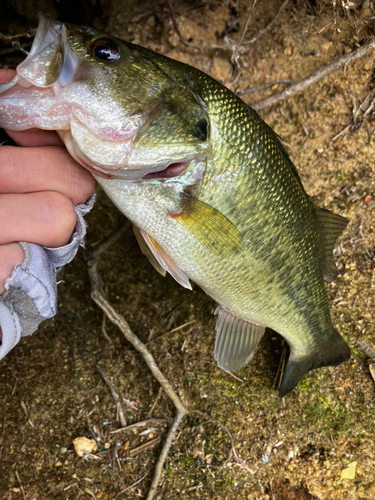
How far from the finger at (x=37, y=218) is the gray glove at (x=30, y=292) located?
0.04 m

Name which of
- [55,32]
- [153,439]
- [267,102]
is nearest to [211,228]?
[55,32]

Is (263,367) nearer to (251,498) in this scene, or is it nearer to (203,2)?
(251,498)

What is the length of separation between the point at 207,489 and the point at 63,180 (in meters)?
1.98

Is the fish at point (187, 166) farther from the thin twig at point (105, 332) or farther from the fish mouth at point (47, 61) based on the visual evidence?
the thin twig at point (105, 332)

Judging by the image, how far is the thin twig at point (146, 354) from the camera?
90.4 inches

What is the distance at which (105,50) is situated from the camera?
53.4 inches

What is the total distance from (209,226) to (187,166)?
27 centimetres

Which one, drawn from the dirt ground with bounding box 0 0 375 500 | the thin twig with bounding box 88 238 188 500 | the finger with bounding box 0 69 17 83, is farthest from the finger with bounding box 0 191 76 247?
Result: the dirt ground with bounding box 0 0 375 500

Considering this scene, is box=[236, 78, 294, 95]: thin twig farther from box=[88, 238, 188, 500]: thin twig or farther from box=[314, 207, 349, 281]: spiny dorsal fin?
box=[88, 238, 188, 500]: thin twig

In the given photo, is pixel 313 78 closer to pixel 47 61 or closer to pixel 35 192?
pixel 47 61

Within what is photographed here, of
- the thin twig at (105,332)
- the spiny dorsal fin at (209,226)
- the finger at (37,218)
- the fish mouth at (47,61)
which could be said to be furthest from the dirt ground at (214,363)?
the fish mouth at (47,61)

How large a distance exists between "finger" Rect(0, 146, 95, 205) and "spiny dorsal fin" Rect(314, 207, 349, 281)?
1234 mm

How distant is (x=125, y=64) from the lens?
1393mm

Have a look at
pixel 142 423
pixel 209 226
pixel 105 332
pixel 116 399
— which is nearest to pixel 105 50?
pixel 209 226
